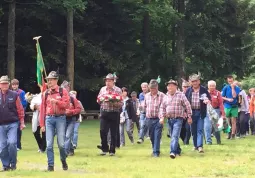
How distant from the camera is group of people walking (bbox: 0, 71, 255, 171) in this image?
11430 millimetres

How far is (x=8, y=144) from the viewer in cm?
1177

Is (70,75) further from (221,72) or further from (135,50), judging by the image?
(221,72)

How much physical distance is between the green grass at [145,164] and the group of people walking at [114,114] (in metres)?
0.37

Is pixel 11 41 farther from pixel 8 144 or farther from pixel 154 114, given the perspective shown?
pixel 8 144

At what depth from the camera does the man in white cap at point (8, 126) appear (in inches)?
459

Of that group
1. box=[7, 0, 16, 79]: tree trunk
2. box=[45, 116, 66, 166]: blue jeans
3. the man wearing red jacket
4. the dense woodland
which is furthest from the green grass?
the dense woodland

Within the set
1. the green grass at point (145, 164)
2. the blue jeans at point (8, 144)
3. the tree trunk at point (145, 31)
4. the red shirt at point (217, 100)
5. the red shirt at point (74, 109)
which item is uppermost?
the tree trunk at point (145, 31)

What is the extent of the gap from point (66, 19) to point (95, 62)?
11.1 feet

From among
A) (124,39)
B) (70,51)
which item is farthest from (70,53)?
(124,39)

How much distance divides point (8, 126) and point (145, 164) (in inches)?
122

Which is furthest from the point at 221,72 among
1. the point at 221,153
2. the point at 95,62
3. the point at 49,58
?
the point at 221,153

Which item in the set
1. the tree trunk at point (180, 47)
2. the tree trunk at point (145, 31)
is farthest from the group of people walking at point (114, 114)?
the tree trunk at point (145, 31)

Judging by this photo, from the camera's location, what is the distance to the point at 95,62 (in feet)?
120

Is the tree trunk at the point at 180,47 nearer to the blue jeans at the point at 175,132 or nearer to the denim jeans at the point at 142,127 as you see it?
the denim jeans at the point at 142,127
